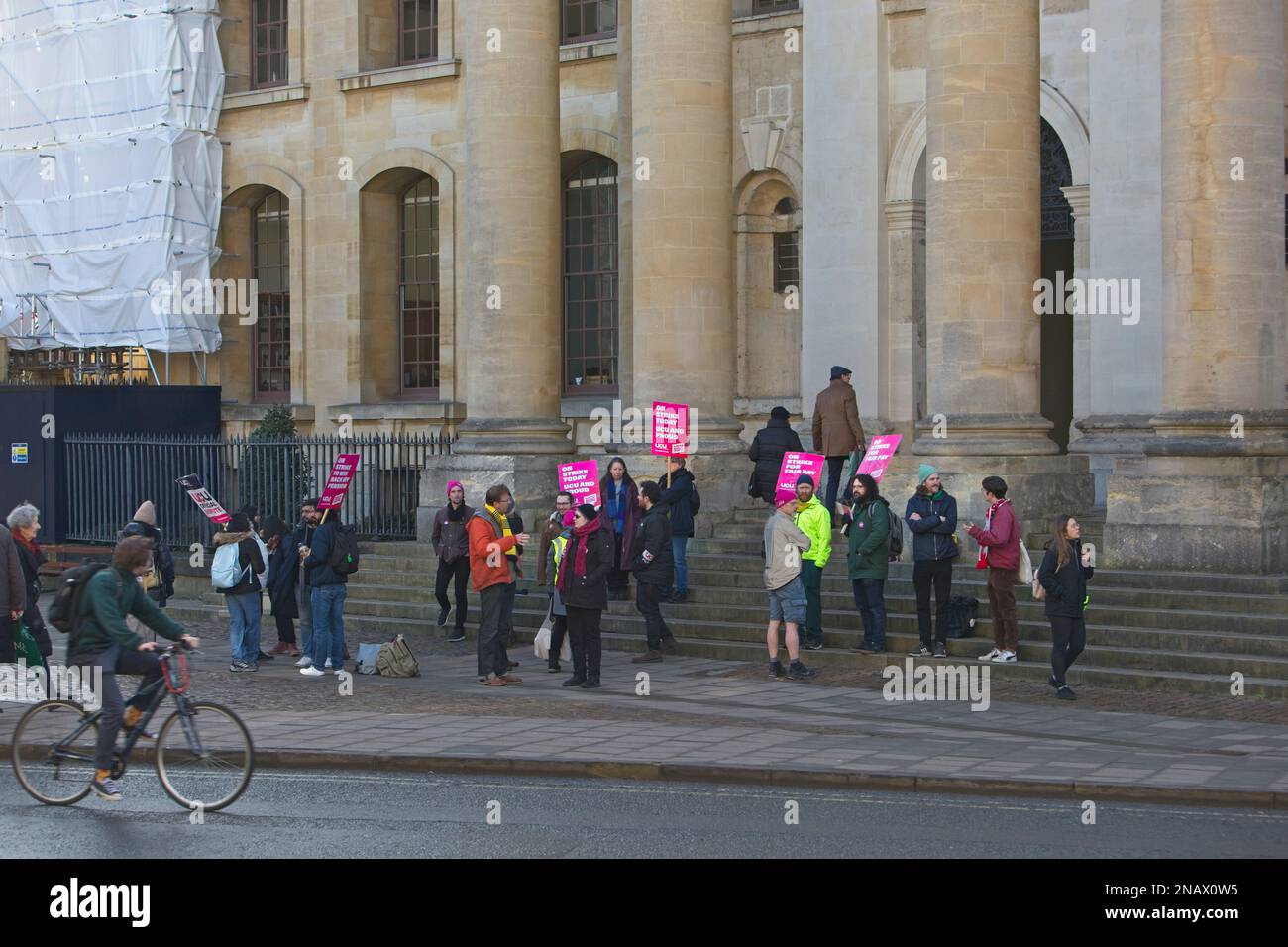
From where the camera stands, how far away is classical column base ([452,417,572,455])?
24531mm

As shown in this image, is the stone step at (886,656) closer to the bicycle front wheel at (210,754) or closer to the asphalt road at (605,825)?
the asphalt road at (605,825)

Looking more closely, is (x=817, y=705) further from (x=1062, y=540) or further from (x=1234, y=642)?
(x=1234, y=642)

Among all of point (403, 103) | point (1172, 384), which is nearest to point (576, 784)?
point (1172, 384)

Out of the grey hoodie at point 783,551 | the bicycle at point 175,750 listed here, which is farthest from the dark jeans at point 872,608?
the bicycle at point 175,750

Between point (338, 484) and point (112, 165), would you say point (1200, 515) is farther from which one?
point (112, 165)

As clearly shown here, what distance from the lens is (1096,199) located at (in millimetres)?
23906

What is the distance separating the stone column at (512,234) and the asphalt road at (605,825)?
1188cm

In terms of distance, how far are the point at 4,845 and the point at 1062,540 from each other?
8960 mm

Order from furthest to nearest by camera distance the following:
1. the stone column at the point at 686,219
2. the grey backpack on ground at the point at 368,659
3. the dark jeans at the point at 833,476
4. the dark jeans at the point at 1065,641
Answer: the stone column at the point at 686,219 → the dark jeans at the point at 833,476 → the grey backpack on ground at the point at 368,659 → the dark jeans at the point at 1065,641

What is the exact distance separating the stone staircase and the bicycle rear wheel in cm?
787

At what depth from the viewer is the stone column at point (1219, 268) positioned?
18.6 metres

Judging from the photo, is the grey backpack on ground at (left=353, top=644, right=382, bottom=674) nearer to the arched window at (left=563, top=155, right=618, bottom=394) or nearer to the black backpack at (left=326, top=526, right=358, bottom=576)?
the black backpack at (left=326, top=526, right=358, bottom=576)

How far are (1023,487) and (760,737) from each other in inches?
266

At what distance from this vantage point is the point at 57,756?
40.2 ft
